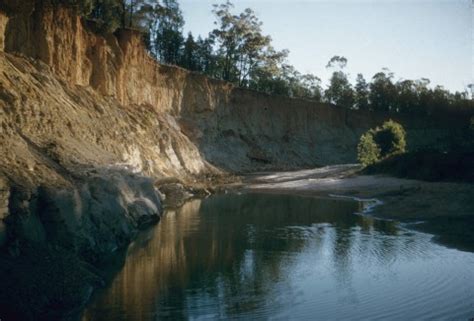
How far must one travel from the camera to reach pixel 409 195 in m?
24.0

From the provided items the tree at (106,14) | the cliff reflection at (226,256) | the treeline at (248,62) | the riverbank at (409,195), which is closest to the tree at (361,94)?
the treeline at (248,62)

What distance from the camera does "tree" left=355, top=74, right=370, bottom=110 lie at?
238ft

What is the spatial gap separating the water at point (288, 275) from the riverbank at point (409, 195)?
3.87 feet

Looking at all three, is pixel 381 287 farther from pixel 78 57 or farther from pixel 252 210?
pixel 78 57

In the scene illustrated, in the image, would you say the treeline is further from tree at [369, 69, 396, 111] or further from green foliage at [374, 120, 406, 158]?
green foliage at [374, 120, 406, 158]

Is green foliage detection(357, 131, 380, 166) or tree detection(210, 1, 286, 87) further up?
tree detection(210, 1, 286, 87)

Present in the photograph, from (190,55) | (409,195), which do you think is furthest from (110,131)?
(190,55)

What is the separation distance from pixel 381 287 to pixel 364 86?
67691 mm

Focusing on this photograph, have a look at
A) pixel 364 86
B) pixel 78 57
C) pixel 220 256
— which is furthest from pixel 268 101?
pixel 220 256

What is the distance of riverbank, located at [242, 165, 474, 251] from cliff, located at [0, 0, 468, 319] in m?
8.04

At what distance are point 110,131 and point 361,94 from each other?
2108 inches

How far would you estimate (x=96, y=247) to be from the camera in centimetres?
1276

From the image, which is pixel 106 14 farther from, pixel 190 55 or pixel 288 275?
pixel 288 275

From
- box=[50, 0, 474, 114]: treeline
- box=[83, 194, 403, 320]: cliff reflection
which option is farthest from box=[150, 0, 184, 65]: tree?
box=[83, 194, 403, 320]: cliff reflection
